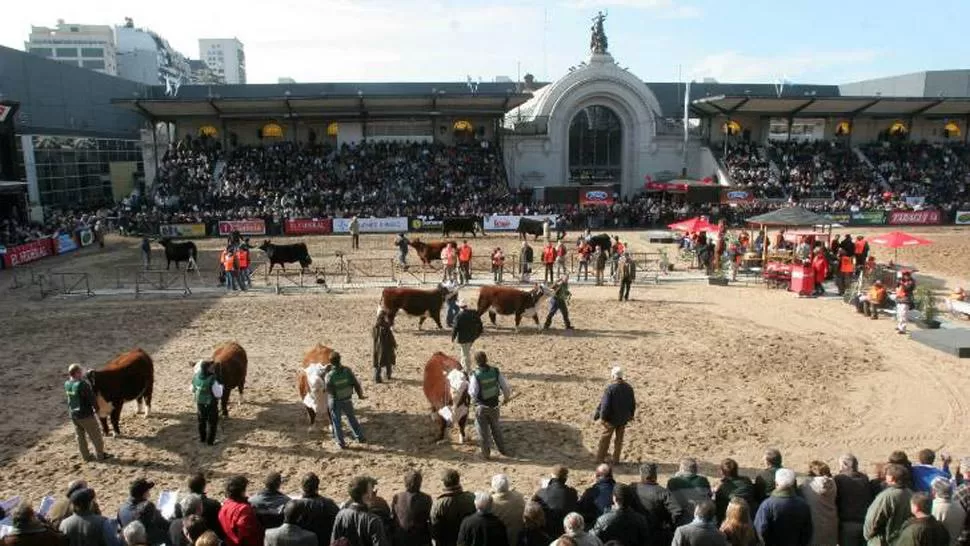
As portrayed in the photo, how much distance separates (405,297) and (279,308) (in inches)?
201

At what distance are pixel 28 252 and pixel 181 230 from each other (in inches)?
314

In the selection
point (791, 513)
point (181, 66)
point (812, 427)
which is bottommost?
point (812, 427)

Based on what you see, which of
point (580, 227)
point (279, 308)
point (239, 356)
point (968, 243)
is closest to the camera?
point (239, 356)

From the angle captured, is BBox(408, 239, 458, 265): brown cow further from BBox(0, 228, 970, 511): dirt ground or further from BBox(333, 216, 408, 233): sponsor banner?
BBox(333, 216, 408, 233): sponsor banner

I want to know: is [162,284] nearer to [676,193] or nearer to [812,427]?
[812,427]

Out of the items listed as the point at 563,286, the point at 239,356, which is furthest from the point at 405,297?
the point at 239,356

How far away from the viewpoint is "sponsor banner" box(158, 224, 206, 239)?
35688 millimetres

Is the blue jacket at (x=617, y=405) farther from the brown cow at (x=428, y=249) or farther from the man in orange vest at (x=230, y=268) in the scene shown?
the brown cow at (x=428, y=249)

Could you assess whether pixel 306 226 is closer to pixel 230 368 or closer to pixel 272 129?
pixel 272 129

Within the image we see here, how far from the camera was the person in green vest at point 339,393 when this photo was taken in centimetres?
980

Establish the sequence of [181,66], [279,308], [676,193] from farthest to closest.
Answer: [181,66]
[676,193]
[279,308]

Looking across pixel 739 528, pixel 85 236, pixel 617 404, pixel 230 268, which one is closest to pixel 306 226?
pixel 85 236

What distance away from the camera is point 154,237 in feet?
115

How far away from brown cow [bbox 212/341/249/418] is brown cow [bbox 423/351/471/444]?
334 cm
